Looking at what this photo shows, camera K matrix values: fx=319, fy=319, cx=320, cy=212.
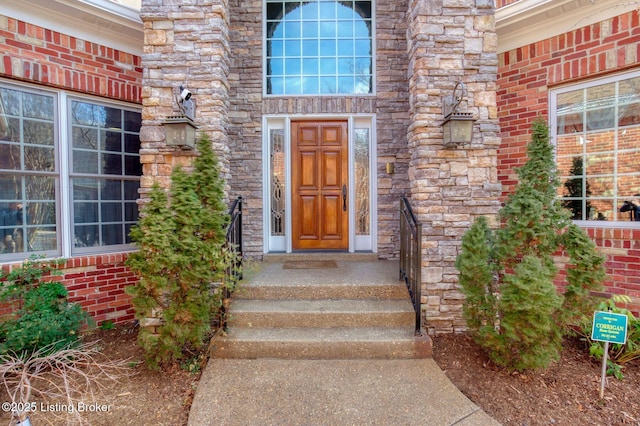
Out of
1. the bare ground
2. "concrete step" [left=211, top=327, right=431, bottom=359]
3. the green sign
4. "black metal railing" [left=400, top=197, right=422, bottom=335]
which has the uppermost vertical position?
"black metal railing" [left=400, top=197, right=422, bottom=335]

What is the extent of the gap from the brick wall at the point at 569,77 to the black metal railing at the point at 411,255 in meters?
0.96

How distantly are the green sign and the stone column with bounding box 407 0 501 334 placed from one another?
39.3 inches

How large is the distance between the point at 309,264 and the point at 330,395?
6.04ft

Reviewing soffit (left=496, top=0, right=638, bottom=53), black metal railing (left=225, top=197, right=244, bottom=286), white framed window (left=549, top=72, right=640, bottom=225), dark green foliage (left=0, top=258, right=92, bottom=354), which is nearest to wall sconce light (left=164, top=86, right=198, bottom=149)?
black metal railing (left=225, top=197, right=244, bottom=286)

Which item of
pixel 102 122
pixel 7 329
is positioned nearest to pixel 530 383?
pixel 7 329

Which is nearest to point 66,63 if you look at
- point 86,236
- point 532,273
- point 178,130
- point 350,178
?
point 178,130

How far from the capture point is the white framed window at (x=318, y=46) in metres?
4.17

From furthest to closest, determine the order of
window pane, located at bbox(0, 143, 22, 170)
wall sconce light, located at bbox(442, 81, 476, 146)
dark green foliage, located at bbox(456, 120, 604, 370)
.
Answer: window pane, located at bbox(0, 143, 22, 170) → wall sconce light, located at bbox(442, 81, 476, 146) → dark green foliage, located at bbox(456, 120, 604, 370)

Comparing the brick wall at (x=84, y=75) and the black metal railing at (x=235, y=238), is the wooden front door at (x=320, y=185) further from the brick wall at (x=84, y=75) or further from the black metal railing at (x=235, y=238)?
the brick wall at (x=84, y=75)

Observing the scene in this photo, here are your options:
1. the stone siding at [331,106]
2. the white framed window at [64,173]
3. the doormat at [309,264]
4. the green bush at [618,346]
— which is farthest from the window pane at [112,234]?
the green bush at [618,346]

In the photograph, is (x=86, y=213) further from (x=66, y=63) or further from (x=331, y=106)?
(x=331, y=106)

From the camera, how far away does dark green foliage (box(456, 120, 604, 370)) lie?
2.24 m

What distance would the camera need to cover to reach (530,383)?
238 cm

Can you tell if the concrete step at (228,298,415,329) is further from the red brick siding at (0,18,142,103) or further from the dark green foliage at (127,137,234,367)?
the red brick siding at (0,18,142,103)
